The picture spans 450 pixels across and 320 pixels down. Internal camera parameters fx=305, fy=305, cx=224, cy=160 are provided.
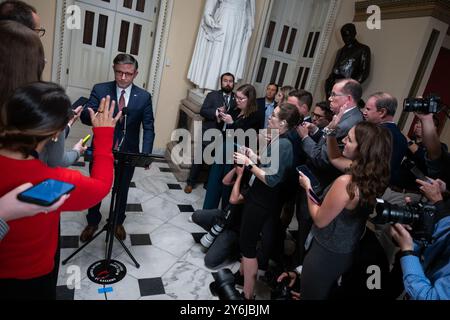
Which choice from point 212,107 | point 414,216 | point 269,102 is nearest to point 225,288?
point 414,216

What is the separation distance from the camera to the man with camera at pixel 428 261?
126 cm

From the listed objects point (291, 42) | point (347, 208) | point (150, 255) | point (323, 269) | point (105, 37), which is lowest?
point (150, 255)

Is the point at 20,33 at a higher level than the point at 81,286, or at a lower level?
higher

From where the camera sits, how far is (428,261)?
1511 mm

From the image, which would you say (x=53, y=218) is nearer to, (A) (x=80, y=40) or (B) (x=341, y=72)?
(A) (x=80, y=40)

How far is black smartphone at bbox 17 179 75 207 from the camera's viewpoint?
89 centimetres

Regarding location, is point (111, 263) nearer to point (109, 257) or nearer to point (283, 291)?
point (109, 257)

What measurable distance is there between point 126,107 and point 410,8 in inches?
164

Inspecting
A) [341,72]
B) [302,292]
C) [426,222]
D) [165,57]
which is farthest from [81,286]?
[341,72]

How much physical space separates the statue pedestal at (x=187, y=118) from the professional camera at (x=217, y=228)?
1707mm

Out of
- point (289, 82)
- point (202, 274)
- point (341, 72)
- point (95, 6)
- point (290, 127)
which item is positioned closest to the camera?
point (290, 127)

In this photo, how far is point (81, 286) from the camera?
2.17 metres

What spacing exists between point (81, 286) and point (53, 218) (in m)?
1.28

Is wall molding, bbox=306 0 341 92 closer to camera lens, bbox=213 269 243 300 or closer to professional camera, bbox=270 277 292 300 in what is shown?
professional camera, bbox=270 277 292 300
